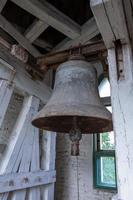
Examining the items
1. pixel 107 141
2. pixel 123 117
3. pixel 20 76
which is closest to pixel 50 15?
pixel 20 76

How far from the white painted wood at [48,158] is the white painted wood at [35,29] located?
1.09m

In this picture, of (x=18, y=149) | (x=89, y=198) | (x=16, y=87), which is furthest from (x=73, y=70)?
(x=89, y=198)

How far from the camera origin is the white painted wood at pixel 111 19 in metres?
0.86

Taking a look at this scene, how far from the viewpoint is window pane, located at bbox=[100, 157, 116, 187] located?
2489mm

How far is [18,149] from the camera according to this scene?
177 cm

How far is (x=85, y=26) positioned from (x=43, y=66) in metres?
0.74

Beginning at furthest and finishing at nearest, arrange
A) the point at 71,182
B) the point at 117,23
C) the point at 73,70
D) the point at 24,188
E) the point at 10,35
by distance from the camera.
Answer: the point at 71,182, the point at 10,35, the point at 24,188, the point at 73,70, the point at 117,23

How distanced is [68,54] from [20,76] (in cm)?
51

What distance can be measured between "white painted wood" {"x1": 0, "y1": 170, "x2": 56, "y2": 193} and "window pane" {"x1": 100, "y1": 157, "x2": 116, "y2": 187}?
0.71 metres

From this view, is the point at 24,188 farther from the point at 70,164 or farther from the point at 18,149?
the point at 70,164

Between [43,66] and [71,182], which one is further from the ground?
[43,66]

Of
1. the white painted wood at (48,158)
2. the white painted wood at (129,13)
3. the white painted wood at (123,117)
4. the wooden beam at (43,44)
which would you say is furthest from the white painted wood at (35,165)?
the white painted wood at (129,13)

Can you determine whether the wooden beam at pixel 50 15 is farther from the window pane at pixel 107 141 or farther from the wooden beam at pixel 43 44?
the window pane at pixel 107 141

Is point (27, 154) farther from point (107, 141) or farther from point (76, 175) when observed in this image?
point (107, 141)
